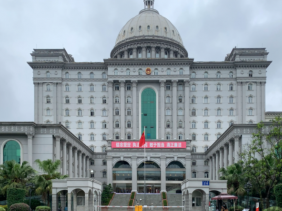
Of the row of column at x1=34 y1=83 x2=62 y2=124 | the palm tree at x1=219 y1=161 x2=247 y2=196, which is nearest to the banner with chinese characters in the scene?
the row of column at x1=34 y1=83 x2=62 y2=124

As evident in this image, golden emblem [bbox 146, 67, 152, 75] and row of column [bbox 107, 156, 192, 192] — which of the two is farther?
golden emblem [bbox 146, 67, 152, 75]

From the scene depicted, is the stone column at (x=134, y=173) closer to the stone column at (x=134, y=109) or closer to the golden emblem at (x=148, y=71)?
the stone column at (x=134, y=109)

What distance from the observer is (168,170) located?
86.0 meters

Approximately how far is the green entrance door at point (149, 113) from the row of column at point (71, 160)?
15.1 metres

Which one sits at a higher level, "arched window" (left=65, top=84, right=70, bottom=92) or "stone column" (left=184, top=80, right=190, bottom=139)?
"arched window" (left=65, top=84, right=70, bottom=92)

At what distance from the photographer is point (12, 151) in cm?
5722

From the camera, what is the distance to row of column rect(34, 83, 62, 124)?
9394 cm

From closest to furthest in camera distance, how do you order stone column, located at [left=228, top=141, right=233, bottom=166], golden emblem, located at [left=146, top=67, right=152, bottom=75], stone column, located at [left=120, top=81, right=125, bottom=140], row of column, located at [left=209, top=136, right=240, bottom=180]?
row of column, located at [left=209, top=136, right=240, bottom=180], stone column, located at [left=228, top=141, right=233, bottom=166], stone column, located at [left=120, top=81, right=125, bottom=140], golden emblem, located at [left=146, top=67, right=152, bottom=75]

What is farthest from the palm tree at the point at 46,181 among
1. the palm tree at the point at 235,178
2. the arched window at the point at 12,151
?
the palm tree at the point at 235,178

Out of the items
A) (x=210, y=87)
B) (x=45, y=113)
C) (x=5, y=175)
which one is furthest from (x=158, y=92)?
(x=5, y=175)

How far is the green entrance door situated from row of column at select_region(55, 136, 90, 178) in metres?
15.1

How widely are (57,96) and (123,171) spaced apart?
78.3ft

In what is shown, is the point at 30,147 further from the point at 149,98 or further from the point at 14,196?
the point at 149,98

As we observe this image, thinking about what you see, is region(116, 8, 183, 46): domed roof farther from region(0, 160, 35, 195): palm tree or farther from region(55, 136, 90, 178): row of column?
region(0, 160, 35, 195): palm tree
